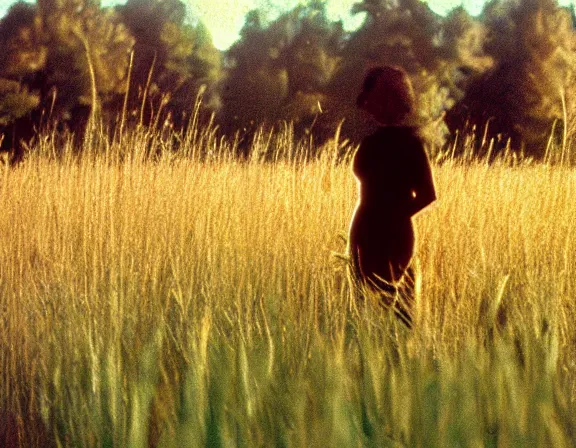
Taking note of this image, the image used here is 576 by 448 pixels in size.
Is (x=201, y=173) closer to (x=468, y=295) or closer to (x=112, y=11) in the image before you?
(x=468, y=295)

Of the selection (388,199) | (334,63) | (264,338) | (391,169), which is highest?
(334,63)

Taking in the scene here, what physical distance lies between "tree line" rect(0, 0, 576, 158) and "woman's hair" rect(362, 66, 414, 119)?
42.3ft

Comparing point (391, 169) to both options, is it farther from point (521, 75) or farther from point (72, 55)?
point (521, 75)

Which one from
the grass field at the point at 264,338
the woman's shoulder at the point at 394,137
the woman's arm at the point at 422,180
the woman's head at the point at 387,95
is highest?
the woman's head at the point at 387,95

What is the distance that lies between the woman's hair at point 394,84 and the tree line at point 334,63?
12899mm

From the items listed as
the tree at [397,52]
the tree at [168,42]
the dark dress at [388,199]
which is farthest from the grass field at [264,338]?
the tree at [397,52]

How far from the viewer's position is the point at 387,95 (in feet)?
10.7

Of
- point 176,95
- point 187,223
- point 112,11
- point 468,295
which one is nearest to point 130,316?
point 468,295

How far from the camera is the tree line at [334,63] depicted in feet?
59.2

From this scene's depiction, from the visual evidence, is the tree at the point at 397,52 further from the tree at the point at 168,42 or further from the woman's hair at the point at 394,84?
the woman's hair at the point at 394,84

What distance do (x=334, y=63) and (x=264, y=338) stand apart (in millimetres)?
19638

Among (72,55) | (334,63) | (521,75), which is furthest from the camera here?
(521,75)

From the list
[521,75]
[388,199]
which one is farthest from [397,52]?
[388,199]

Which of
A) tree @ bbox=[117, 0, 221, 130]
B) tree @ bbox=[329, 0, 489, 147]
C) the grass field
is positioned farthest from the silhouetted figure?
tree @ bbox=[329, 0, 489, 147]
